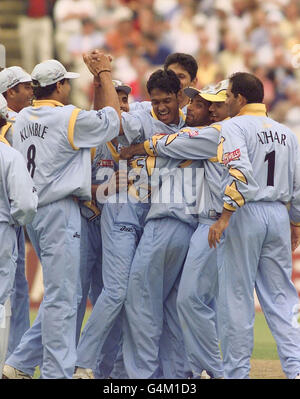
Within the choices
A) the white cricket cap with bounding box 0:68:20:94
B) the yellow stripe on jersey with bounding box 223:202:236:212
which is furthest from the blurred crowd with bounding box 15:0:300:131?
the yellow stripe on jersey with bounding box 223:202:236:212

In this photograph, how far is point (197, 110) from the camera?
24.0 ft

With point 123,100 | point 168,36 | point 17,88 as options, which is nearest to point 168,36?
point 168,36

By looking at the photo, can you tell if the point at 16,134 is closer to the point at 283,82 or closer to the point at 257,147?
the point at 257,147

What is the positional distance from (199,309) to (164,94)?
5.68ft

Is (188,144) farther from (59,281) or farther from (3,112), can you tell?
(3,112)

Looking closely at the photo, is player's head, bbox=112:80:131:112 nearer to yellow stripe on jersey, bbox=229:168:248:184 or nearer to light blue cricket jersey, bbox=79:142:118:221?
light blue cricket jersey, bbox=79:142:118:221

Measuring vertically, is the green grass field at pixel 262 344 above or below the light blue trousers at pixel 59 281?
below

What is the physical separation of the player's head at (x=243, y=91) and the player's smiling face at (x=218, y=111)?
0.93 ft

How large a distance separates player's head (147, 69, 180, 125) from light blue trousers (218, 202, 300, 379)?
111 centimetres

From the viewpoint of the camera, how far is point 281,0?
16.7 meters

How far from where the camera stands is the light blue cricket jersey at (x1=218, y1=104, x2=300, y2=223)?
6480 mm

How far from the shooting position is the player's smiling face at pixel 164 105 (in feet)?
24.0

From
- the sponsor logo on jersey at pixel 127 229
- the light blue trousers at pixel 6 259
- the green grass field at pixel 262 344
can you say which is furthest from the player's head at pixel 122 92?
the green grass field at pixel 262 344

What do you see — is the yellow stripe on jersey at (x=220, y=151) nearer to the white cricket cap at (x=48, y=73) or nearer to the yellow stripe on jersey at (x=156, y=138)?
the yellow stripe on jersey at (x=156, y=138)
